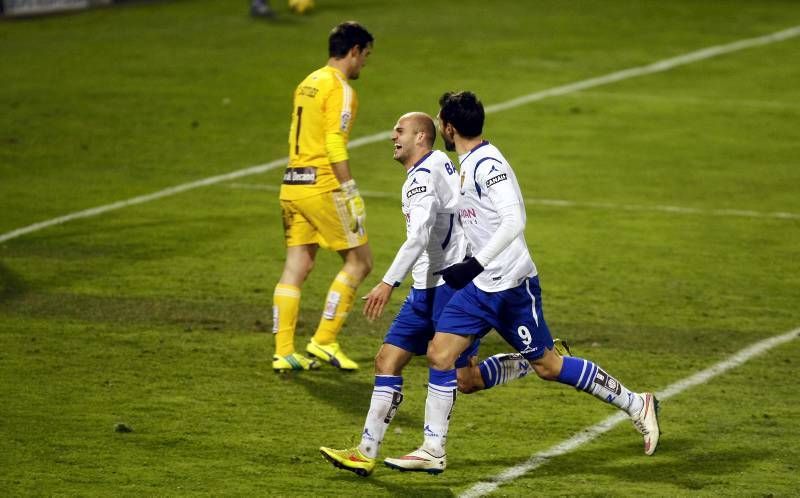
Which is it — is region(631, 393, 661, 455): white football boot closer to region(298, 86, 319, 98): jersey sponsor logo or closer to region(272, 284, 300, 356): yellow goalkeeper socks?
region(272, 284, 300, 356): yellow goalkeeper socks

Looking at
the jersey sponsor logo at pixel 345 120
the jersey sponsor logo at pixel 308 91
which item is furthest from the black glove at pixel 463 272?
the jersey sponsor logo at pixel 308 91

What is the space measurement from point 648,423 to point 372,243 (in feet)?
22.7

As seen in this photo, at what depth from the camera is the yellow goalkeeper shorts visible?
37.2 feet

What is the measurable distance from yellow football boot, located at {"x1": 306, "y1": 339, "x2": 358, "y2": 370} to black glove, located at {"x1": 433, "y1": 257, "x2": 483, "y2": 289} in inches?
115

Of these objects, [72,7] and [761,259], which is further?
[72,7]

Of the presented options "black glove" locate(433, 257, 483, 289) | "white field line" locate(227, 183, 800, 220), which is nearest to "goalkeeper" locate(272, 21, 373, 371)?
"black glove" locate(433, 257, 483, 289)

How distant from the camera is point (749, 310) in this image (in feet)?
43.3

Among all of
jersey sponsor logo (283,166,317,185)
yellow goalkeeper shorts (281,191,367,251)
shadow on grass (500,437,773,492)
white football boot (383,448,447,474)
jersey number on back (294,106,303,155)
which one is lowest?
shadow on grass (500,437,773,492)

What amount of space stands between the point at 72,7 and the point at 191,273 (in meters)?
17.6

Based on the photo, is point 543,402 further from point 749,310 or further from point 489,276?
point 749,310

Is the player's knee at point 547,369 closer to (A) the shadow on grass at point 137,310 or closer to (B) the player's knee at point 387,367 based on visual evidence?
(B) the player's knee at point 387,367

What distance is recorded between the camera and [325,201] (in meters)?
11.3

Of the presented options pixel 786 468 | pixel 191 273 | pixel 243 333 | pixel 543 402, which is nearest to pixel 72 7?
pixel 191 273

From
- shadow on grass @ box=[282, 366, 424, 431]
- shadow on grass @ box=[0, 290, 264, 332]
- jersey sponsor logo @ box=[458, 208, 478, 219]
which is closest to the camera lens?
jersey sponsor logo @ box=[458, 208, 478, 219]
